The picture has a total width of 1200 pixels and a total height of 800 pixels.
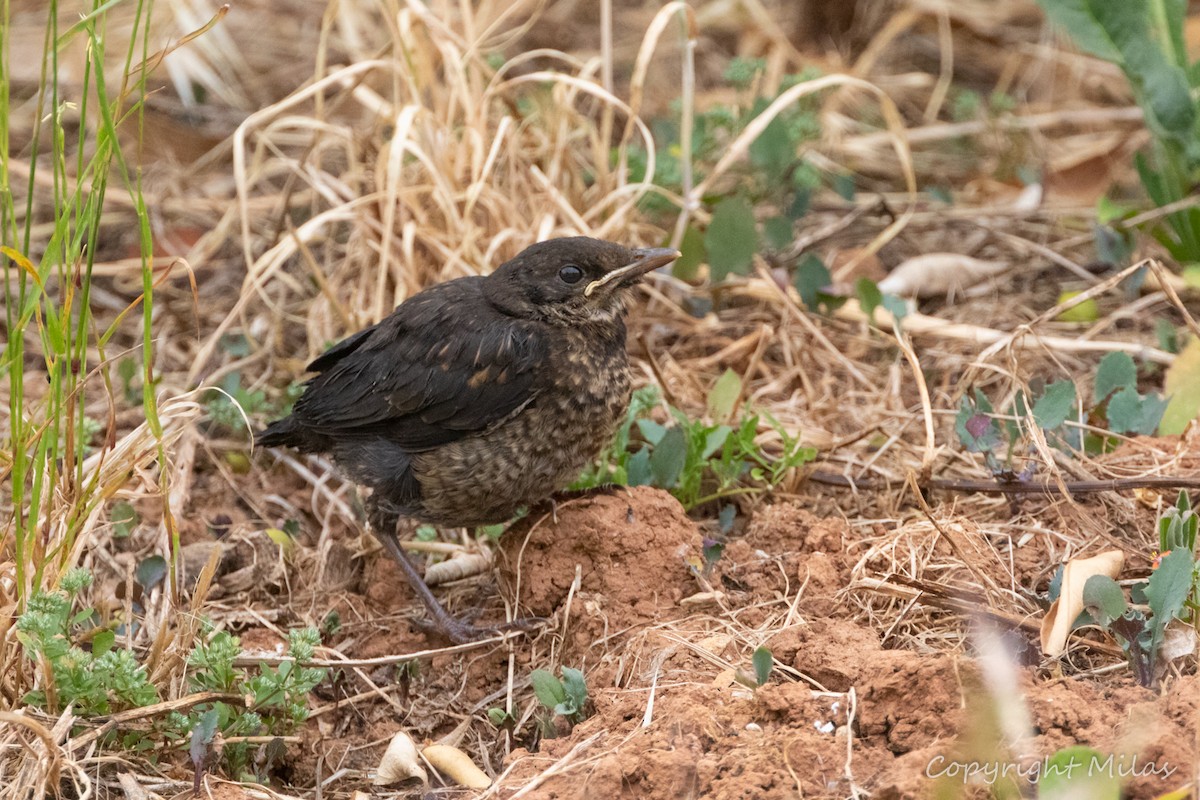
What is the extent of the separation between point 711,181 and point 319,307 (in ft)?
5.10

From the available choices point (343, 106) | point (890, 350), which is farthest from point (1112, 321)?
point (343, 106)

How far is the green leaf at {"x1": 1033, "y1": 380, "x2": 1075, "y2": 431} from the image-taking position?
127 inches

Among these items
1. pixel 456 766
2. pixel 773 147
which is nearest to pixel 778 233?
pixel 773 147

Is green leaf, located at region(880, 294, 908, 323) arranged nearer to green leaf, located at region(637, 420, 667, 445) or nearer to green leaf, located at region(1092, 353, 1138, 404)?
green leaf, located at region(1092, 353, 1138, 404)

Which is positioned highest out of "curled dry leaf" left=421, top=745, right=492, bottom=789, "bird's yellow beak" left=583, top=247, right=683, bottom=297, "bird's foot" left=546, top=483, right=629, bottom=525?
Result: "bird's yellow beak" left=583, top=247, right=683, bottom=297

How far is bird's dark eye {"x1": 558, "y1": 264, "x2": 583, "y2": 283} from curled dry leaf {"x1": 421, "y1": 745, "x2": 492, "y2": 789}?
1.37 metres

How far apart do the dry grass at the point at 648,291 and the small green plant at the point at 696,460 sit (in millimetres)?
130

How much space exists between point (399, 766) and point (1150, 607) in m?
1.64

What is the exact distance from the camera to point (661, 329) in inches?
182

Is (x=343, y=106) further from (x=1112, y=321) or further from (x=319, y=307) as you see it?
(x=1112, y=321)

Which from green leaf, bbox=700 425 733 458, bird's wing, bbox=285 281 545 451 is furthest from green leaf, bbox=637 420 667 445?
bird's wing, bbox=285 281 545 451

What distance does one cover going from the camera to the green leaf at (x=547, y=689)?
274 cm

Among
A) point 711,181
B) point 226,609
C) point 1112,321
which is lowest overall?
point 1112,321

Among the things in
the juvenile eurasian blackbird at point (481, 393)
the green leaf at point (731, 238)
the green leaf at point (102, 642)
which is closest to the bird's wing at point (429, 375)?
the juvenile eurasian blackbird at point (481, 393)
